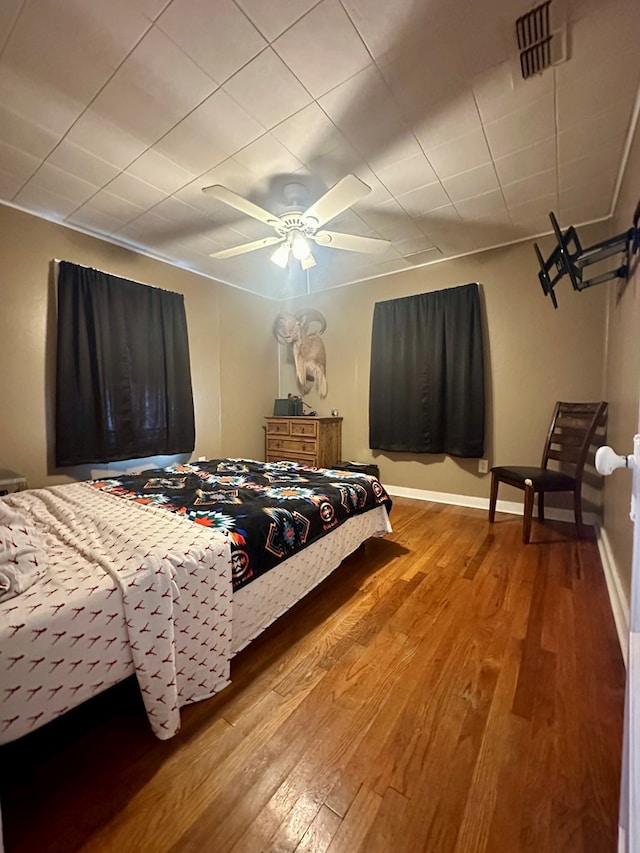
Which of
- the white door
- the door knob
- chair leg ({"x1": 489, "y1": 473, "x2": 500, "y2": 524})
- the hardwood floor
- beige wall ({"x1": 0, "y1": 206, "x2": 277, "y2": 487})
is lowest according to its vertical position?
the hardwood floor

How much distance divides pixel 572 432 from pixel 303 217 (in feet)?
8.31

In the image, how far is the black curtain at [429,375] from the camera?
3318 millimetres

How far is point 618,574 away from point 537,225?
267 centimetres

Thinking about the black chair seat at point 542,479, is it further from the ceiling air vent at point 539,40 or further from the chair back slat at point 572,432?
the ceiling air vent at point 539,40

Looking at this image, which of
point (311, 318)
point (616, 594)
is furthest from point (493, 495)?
point (311, 318)

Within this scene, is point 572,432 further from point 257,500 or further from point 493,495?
point 257,500

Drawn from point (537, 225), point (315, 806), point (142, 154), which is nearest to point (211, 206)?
point (142, 154)

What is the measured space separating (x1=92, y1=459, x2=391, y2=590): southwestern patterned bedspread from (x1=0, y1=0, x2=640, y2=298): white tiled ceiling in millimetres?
1957

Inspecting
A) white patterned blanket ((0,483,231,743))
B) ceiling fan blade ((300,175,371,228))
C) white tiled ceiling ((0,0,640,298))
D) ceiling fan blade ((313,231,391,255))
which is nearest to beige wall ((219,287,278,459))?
white tiled ceiling ((0,0,640,298))

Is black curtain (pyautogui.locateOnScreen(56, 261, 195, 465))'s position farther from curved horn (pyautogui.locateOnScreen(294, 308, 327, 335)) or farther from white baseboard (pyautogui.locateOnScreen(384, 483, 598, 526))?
white baseboard (pyautogui.locateOnScreen(384, 483, 598, 526))

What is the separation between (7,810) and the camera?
0.88 metres

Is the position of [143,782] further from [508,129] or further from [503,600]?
[508,129]

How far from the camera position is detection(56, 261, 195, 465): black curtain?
8.92ft

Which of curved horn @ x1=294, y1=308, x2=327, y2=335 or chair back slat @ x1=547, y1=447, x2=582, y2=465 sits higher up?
curved horn @ x1=294, y1=308, x2=327, y2=335
